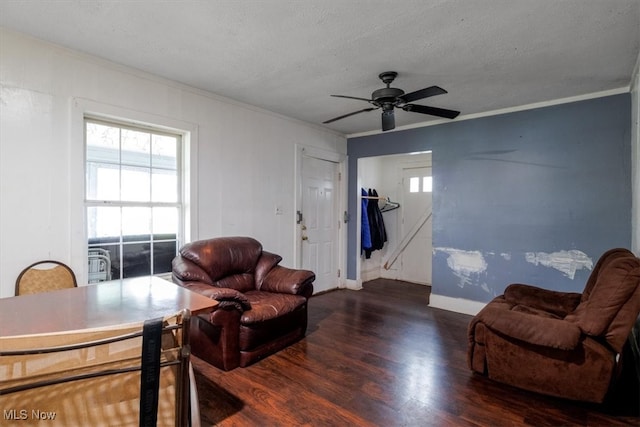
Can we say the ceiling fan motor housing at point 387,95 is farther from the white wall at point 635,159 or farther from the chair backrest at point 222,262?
the chair backrest at point 222,262

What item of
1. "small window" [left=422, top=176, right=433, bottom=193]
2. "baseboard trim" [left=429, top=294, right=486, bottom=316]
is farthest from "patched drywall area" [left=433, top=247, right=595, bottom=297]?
"small window" [left=422, top=176, right=433, bottom=193]

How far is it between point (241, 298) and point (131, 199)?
1.45m

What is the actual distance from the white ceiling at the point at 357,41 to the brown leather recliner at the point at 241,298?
5.56 ft

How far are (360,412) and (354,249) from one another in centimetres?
335

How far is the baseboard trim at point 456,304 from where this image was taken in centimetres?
395

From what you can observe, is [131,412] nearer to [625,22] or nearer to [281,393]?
[281,393]

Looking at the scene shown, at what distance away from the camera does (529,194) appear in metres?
3.63

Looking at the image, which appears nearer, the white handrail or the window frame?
the window frame

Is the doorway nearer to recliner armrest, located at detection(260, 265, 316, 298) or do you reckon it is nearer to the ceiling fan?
recliner armrest, located at detection(260, 265, 316, 298)

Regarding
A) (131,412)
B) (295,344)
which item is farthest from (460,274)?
(131,412)

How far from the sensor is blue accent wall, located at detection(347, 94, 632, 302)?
3209 millimetres

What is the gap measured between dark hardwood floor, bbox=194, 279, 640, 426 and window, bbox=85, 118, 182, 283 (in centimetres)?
120

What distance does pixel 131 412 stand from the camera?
989 millimetres

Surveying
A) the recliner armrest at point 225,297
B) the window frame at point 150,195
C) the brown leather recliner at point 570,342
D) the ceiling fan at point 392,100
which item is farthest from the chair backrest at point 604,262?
the window frame at point 150,195
